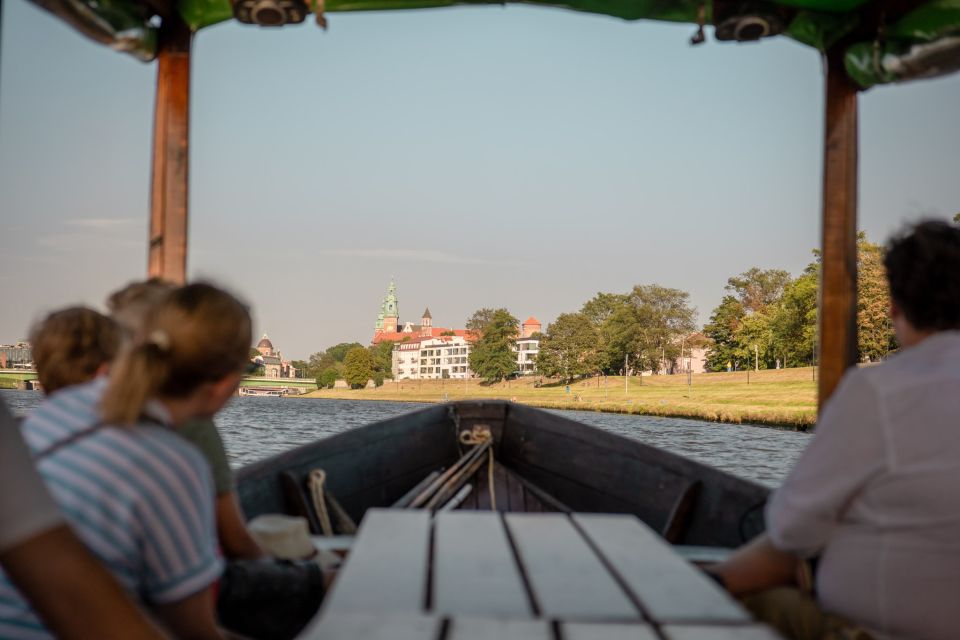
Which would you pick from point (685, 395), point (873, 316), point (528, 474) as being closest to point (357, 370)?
point (685, 395)

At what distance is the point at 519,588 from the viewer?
1.48m

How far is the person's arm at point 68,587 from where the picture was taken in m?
0.85

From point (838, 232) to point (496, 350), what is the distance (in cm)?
7728

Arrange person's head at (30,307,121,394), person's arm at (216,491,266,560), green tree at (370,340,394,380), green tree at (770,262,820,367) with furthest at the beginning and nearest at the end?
green tree at (370,340,394,380)
green tree at (770,262,820,367)
person's arm at (216,491,266,560)
person's head at (30,307,121,394)

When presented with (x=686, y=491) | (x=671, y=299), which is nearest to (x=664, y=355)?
(x=671, y=299)

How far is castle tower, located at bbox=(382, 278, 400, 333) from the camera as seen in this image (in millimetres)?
161250

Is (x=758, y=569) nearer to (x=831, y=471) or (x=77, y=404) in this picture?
(x=831, y=471)

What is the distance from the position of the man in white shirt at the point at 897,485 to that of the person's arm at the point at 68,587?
137cm

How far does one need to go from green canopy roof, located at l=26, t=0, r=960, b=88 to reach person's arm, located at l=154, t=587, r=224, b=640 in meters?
2.25

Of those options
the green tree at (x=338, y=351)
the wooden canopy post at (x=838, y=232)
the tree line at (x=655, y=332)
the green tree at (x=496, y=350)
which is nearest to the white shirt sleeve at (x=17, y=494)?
the wooden canopy post at (x=838, y=232)

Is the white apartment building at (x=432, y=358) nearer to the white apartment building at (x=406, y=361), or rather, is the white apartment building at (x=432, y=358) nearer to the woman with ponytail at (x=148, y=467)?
the white apartment building at (x=406, y=361)

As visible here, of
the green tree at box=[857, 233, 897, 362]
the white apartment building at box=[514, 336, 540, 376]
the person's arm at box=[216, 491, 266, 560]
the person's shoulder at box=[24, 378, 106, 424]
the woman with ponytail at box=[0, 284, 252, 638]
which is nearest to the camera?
the woman with ponytail at box=[0, 284, 252, 638]

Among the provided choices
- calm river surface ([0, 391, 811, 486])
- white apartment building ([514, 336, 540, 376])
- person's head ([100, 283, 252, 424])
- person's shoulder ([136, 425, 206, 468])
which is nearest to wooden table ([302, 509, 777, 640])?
person's shoulder ([136, 425, 206, 468])

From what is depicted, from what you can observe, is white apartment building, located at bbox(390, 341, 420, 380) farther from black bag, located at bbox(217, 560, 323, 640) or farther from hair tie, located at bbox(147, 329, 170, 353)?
hair tie, located at bbox(147, 329, 170, 353)
